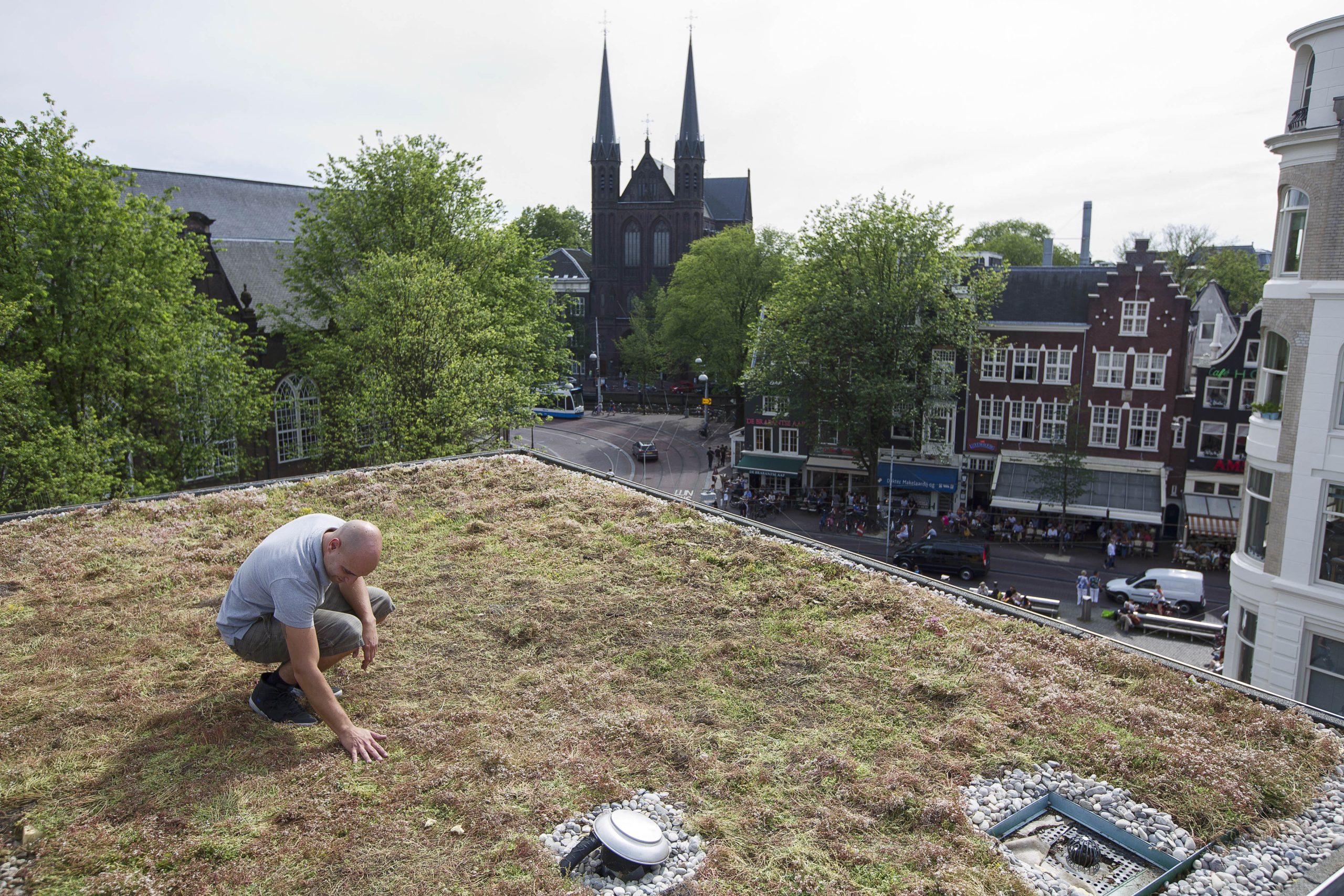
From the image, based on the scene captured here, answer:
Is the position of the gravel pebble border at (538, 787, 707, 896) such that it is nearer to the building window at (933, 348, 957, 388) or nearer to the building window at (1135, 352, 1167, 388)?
the building window at (933, 348, 957, 388)

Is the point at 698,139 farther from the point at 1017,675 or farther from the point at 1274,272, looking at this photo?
the point at 1017,675

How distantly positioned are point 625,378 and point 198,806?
91.3m

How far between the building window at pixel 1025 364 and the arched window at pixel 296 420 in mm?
36752

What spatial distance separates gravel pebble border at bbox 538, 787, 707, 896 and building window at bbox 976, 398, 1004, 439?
43.9 m

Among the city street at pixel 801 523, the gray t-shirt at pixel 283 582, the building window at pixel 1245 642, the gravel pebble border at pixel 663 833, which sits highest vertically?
the gray t-shirt at pixel 283 582

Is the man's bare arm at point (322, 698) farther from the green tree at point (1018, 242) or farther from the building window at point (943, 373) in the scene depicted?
the green tree at point (1018, 242)

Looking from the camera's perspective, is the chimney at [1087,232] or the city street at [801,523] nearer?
the city street at [801,523]

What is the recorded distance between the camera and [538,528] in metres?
13.5

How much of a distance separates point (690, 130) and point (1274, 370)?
274ft

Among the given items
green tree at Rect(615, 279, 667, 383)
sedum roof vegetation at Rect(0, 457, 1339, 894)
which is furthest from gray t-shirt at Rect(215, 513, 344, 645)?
green tree at Rect(615, 279, 667, 383)

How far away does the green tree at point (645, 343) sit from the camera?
283 feet

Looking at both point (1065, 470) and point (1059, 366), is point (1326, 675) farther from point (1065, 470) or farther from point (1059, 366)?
point (1059, 366)

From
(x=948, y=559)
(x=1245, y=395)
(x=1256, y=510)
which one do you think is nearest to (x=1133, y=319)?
(x=1245, y=395)

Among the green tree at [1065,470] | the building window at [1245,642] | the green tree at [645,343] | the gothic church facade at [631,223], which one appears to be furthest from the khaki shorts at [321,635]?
the gothic church facade at [631,223]
